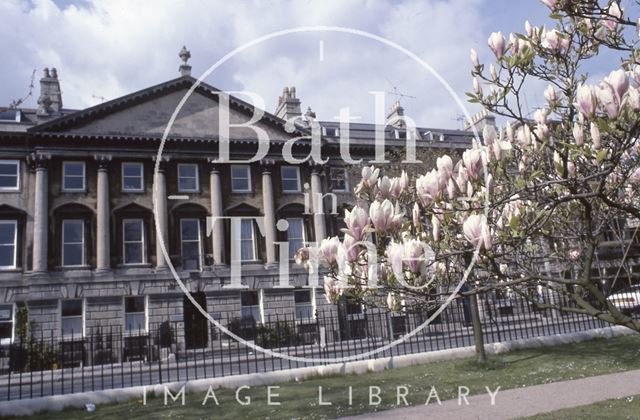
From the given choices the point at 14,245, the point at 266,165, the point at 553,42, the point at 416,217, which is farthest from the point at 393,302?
the point at 266,165

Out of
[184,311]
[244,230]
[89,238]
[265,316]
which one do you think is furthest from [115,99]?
[265,316]

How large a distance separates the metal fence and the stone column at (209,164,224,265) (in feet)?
13.2

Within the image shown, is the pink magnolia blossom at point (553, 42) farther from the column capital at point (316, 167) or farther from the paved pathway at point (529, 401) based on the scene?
the column capital at point (316, 167)

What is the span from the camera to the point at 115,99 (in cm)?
2842

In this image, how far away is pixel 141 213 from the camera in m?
28.8

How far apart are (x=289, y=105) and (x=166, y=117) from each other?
350 inches

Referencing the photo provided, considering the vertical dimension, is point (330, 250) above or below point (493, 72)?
below

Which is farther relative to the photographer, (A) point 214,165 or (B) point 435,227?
(A) point 214,165

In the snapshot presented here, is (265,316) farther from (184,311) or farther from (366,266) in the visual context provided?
(366,266)

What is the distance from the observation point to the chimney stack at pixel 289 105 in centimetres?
3486

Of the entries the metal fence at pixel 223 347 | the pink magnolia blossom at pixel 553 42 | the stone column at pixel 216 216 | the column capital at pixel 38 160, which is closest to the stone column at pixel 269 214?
the stone column at pixel 216 216

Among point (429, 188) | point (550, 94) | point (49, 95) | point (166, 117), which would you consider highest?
point (49, 95)

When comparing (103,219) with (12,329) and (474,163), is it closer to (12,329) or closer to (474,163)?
(12,329)

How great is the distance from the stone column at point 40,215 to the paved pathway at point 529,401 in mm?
22937
